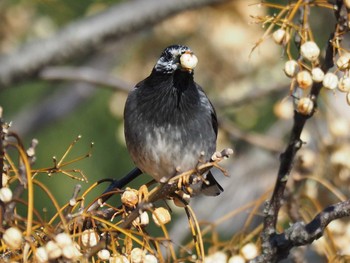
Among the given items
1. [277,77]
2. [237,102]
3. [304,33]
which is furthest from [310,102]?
[277,77]

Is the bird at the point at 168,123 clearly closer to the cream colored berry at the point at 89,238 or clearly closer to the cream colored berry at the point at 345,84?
the cream colored berry at the point at 345,84

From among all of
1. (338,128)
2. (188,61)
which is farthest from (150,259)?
(338,128)

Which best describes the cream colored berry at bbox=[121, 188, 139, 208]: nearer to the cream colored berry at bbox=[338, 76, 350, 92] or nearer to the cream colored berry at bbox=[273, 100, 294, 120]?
the cream colored berry at bbox=[338, 76, 350, 92]

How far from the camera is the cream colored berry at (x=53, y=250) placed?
1.98m

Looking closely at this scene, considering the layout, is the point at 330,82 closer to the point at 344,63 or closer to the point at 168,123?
the point at 344,63

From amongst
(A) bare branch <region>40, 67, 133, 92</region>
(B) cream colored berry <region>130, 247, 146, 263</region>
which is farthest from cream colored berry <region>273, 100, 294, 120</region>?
(B) cream colored berry <region>130, 247, 146, 263</region>

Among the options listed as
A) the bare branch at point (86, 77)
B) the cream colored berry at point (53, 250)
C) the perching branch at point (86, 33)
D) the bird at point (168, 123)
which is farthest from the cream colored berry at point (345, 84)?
the perching branch at point (86, 33)

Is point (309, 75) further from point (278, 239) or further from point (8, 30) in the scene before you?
point (8, 30)

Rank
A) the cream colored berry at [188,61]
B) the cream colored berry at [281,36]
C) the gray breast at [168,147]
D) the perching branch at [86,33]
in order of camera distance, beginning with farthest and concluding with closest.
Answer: the perching branch at [86,33] < the gray breast at [168,147] < the cream colored berry at [188,61] < the cream colored berry at [281,36]

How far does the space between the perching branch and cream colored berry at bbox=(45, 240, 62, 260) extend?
121 inches

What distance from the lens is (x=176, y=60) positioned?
343cm

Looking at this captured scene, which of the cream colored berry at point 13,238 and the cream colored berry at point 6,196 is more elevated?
the cream colored berry at point 6,196

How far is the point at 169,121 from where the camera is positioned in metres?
3.64

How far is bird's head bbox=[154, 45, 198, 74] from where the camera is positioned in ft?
9.98
